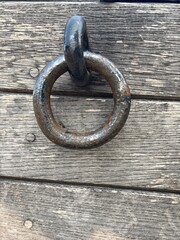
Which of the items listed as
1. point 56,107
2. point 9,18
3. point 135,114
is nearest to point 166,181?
point 135,114

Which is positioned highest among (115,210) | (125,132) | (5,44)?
(5,44)

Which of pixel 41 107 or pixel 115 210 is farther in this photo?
pixel 115 210

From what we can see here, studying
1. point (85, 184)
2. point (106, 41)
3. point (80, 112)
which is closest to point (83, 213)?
point (85, 184)

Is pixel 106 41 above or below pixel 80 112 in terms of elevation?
above

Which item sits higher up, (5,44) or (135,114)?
(5,44)

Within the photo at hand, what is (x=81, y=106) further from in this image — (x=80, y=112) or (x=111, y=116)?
(x=111, y=116)

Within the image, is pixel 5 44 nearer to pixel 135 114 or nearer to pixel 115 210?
pixel 135 114
